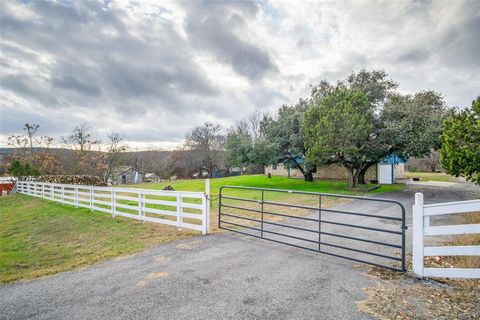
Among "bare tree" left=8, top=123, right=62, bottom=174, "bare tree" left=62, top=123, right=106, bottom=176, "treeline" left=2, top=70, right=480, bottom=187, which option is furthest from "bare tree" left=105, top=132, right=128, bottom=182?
"bare tree" left=8, top=123, right=62, bottom=174

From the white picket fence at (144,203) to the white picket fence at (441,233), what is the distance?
14.7 feet

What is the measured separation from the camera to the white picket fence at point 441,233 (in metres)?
3.30

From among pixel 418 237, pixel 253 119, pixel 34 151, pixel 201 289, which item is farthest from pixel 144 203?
pixel 253 119

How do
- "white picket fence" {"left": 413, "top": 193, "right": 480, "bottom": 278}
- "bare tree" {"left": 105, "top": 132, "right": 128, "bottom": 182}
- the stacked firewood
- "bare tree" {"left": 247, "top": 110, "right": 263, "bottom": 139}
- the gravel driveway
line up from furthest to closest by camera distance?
"bare tree" {"left": 247, "top": 110, "right": 263, "bottom": 139}, "bare tree" {"left": 105, "top": 132, "right": 128, "bottom": 182}, the stacked firewood, "white picket fence" {"left": 413, "top": 193, "right": 480, "bottom": 278}, the gravel driveway

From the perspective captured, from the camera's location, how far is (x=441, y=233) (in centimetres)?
366

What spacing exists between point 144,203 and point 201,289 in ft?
17.8

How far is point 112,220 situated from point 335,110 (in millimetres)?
13752

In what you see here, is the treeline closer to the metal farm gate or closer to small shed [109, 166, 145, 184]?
the metal farm gate

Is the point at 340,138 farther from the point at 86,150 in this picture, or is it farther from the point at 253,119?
the point at 253,119

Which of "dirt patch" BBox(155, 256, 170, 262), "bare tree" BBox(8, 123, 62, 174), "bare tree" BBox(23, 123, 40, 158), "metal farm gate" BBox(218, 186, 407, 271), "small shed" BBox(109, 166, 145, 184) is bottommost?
"small shed" BBox(109, 166, 145, 184)

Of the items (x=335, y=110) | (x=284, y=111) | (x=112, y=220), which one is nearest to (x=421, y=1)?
(x=335, y=110)

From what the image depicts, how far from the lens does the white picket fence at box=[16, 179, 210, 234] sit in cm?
665

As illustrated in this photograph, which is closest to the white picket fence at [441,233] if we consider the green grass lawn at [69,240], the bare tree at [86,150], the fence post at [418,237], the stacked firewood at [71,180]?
the fence post at [418,237]

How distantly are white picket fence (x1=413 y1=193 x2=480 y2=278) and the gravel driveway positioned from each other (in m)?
0.90
